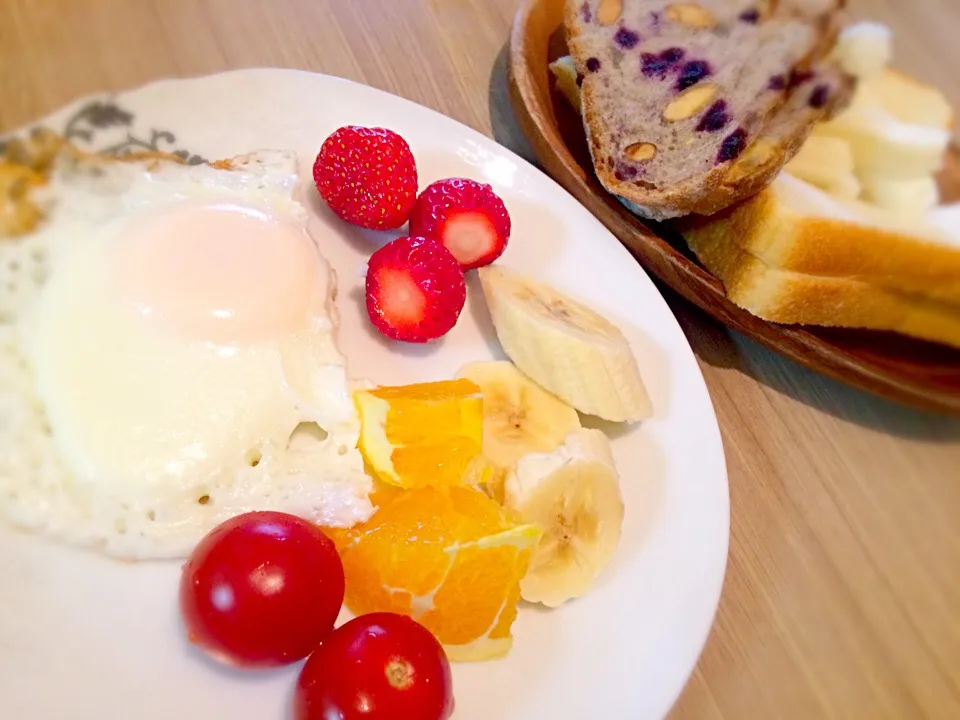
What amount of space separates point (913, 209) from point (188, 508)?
138 centimetres

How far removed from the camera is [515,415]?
1.22 meters

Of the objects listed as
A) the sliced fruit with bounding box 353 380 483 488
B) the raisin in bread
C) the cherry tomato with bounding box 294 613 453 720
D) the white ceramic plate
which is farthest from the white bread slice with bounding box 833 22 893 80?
the cherry tomato with bounding box 294 613 453 720

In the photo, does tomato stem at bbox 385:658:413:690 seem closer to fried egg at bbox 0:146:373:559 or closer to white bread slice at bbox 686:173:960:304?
fried egg at bbox 0:146:373:559

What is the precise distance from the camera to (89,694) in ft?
2.97

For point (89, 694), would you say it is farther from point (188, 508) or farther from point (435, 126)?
point (435, 126)

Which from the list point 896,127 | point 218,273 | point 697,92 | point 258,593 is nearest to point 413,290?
point 218,273

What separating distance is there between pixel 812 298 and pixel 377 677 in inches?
39.1

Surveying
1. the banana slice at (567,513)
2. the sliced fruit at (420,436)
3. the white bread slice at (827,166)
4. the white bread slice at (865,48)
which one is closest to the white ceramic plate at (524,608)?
the banana slice at (567,513)

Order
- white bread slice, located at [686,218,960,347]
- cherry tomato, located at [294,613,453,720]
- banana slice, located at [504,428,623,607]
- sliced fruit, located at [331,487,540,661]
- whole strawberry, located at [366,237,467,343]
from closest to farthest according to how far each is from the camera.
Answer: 1. cherry tomato, located at [294,613,453,720]
2. sliced fruit, located at [331,487,540,661]
3. banana slice, located at [504,428,623,607]
4. whole strawberry, located at [366,237,467,343]
5. white bread slice, located at [686,218,960,347]

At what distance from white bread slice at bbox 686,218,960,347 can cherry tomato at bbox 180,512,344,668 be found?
34.8 inches

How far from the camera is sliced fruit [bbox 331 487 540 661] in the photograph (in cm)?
99

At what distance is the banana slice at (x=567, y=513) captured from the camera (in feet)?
3.56

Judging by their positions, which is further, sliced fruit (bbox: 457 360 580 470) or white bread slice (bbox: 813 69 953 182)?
white bread slice (bbox: 813 69 953 182)

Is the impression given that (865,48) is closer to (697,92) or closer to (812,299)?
(697,92)
